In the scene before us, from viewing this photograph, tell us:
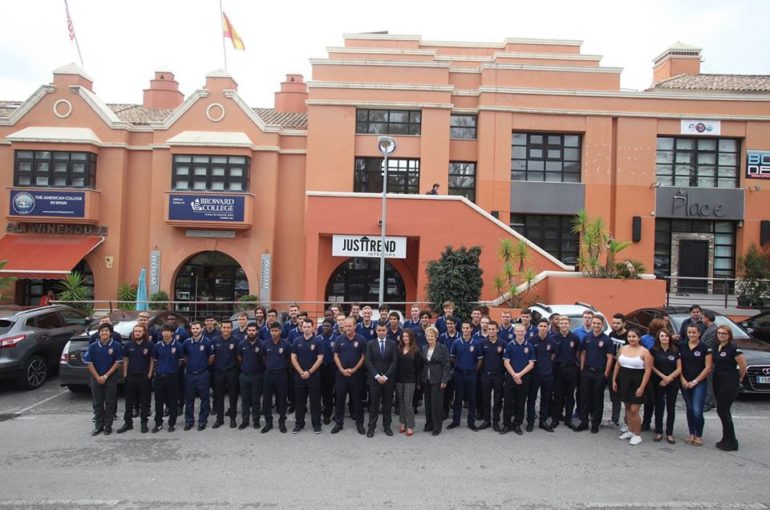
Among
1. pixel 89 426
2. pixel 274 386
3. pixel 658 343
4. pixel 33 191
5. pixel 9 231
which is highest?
pixel 33 191

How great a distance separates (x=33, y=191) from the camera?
2070 cm

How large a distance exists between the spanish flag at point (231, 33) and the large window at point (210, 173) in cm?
600

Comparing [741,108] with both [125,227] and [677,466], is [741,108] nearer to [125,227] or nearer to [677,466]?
[677,466]

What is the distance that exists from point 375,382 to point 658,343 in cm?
419

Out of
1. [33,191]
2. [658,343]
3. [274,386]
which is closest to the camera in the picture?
[658,343]

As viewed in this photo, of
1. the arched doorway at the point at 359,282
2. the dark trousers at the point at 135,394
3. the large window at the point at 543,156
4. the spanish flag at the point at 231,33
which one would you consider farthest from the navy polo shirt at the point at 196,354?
the spanish flag at the point at 231,33

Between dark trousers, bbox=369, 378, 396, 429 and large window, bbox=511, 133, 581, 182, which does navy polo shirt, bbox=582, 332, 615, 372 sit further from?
large window, bbox=511, 133, 581, 182

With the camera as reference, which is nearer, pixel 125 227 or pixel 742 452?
pixel 742 452

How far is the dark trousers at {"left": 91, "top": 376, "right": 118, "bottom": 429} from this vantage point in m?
8.44

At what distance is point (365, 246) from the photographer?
18.5 m

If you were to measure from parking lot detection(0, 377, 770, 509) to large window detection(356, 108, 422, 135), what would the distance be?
1489 centimetres

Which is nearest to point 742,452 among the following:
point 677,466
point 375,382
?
point 677,466

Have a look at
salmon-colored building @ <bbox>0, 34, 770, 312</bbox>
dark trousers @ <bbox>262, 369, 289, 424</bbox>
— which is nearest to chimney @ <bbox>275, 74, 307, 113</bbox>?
salmon-colored building @ <bbox>0, 34, 770, 312</bbox>

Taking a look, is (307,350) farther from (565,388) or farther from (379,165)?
(379,165)
